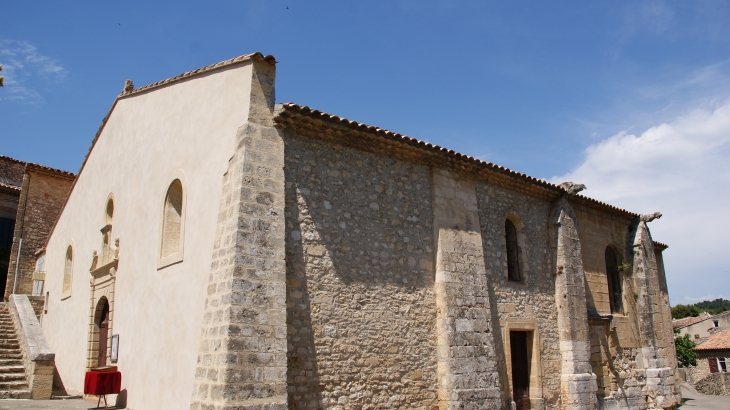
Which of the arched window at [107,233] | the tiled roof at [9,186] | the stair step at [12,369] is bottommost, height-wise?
the stair step at [12,369]

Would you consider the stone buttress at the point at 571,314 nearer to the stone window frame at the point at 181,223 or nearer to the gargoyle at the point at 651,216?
the gargoyle at the point at 651,216

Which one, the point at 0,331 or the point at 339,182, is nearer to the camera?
the point at 339,182

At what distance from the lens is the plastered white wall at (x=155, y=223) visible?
8.72m

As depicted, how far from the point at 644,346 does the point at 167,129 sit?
12.8 meters

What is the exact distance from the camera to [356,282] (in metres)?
9.24

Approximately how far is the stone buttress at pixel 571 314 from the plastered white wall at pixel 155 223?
8260 millimetres

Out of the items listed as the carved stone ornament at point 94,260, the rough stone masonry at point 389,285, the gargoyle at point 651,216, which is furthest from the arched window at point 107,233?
the gargoyle at point 651,216

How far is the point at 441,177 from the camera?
36.6ft

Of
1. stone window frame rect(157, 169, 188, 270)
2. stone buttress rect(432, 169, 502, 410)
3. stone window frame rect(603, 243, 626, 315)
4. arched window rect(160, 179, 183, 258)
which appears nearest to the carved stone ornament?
stone window frame rect(157, 169, 188, 270)

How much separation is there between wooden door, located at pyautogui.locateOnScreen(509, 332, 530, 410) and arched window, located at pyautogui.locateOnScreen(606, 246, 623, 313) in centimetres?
424

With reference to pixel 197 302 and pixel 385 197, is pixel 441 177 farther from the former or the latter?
pixel 197 302

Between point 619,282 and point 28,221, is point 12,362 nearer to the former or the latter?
point 28,221

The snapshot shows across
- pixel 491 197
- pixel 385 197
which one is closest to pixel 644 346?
pixel 491 197

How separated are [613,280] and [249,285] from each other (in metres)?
11.5
